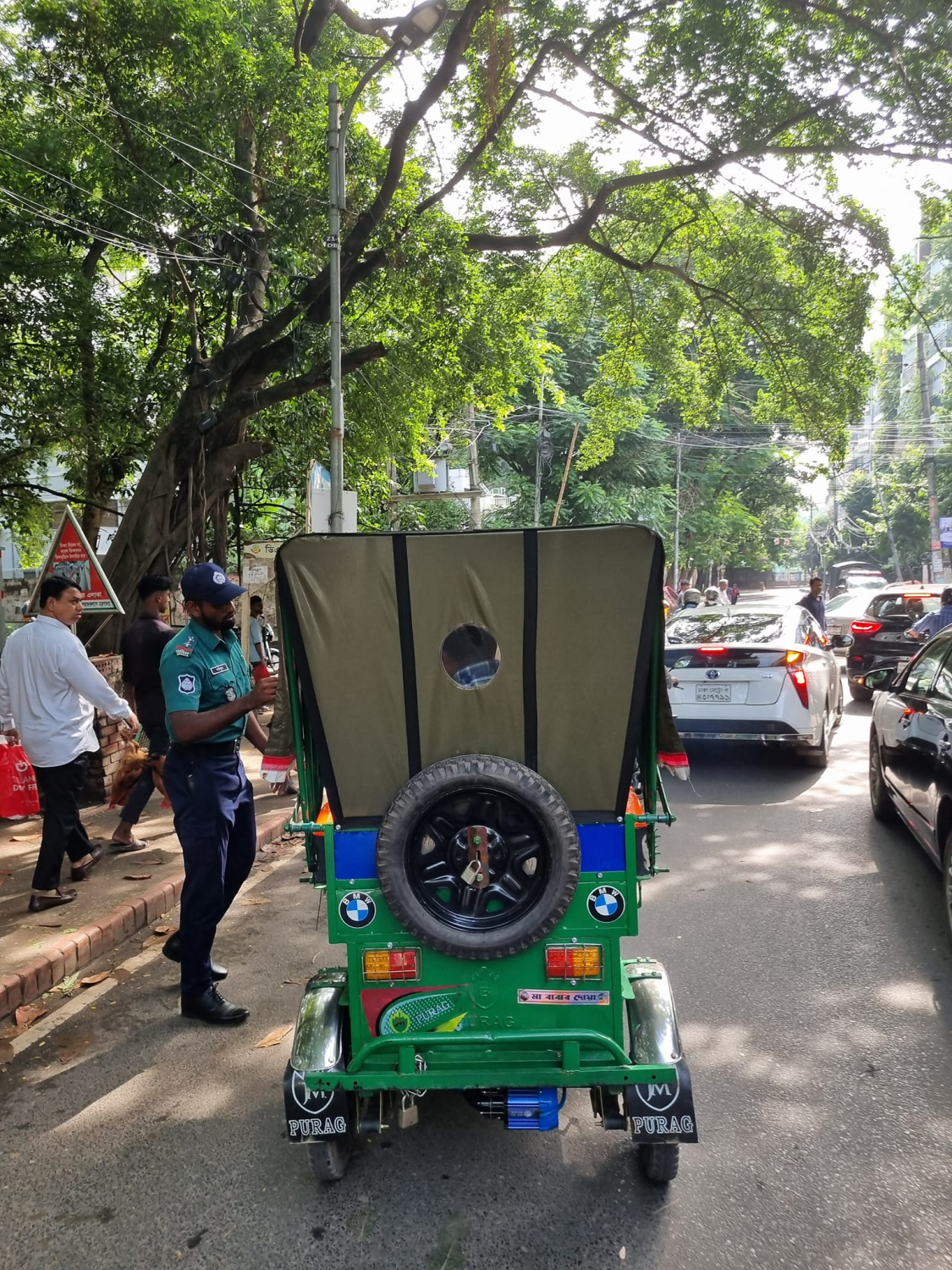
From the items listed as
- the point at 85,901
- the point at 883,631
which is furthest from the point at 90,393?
the point at 883,631

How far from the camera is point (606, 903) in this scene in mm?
2705

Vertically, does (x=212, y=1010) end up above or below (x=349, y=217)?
below

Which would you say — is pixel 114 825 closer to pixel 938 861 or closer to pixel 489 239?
pixel 938 861

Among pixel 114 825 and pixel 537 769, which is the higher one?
pixel 537 769

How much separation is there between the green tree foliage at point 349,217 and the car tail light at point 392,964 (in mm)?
9252

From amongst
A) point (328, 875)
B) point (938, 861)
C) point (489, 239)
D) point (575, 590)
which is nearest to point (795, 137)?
point (489, 239)

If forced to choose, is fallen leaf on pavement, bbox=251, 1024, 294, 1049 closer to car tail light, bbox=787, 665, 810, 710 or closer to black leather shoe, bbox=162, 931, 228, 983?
black leather shoe, bbox=162, 931, 228, 983

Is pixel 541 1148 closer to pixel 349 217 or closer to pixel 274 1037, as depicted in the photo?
pixel 274 1037

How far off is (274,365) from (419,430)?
13.0 feet

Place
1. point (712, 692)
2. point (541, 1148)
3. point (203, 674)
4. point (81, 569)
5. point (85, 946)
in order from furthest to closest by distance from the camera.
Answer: point (712, 692)
point (81, 569)
point (85, 946)
point (203, 674)
point (541, 1148)

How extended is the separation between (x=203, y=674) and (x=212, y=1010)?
150 centimetres

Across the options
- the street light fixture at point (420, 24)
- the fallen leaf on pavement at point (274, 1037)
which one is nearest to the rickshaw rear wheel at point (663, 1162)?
the fallen leaf on pavement at point (274, 1037)

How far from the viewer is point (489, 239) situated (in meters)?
12.3

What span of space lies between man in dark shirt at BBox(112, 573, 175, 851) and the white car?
4.42 meters
